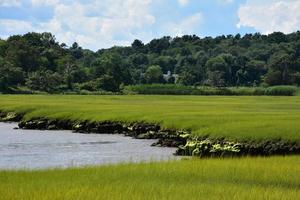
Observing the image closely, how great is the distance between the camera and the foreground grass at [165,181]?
68.4ft

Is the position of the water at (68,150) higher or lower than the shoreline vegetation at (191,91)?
lower

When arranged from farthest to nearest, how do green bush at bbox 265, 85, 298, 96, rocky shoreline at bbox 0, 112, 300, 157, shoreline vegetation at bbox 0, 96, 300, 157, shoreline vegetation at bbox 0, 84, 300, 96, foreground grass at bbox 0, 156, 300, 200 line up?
green bush at bbox 265, 85, 298, 96
shoreline vegetation at bbox 0, 84, 300, 96
shoreline vegetation at bbox 0, 96, 300, 157
rocky shoreline at bbox 0, 112, 300, 157
foreground grass at bbox 0, 156, 300, 200

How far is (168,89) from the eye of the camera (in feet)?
634

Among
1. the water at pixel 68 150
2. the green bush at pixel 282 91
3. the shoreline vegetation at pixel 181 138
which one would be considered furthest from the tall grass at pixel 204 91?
the water at pixel 68 150

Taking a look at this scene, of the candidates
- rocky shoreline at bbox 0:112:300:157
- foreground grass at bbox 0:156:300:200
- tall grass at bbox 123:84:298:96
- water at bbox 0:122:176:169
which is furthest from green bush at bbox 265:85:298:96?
foreground grass at bbox 0:156:300:200

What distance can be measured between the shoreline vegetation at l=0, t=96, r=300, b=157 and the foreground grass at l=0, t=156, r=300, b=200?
8.82 meters

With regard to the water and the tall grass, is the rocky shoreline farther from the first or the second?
the tall grass

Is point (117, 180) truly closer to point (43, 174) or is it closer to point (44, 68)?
point (43, 174)

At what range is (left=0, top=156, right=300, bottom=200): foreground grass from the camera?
2086 centimetres

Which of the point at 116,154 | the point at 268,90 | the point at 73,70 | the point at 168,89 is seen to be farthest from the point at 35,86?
the point at 116,154

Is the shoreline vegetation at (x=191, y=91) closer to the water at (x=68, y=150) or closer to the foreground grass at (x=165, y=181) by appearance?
the water at (x=68, y=150)

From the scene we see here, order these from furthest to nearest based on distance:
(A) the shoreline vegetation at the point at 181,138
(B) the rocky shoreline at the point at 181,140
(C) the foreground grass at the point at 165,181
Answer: (A) the shoreline vegetation at the point at 181,138, (B) the rocky shoreline at the point at 181,140, (C) the foreground grass at the point at 165,181

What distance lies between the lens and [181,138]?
52312 millimetres

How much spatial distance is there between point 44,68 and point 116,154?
15587cm
